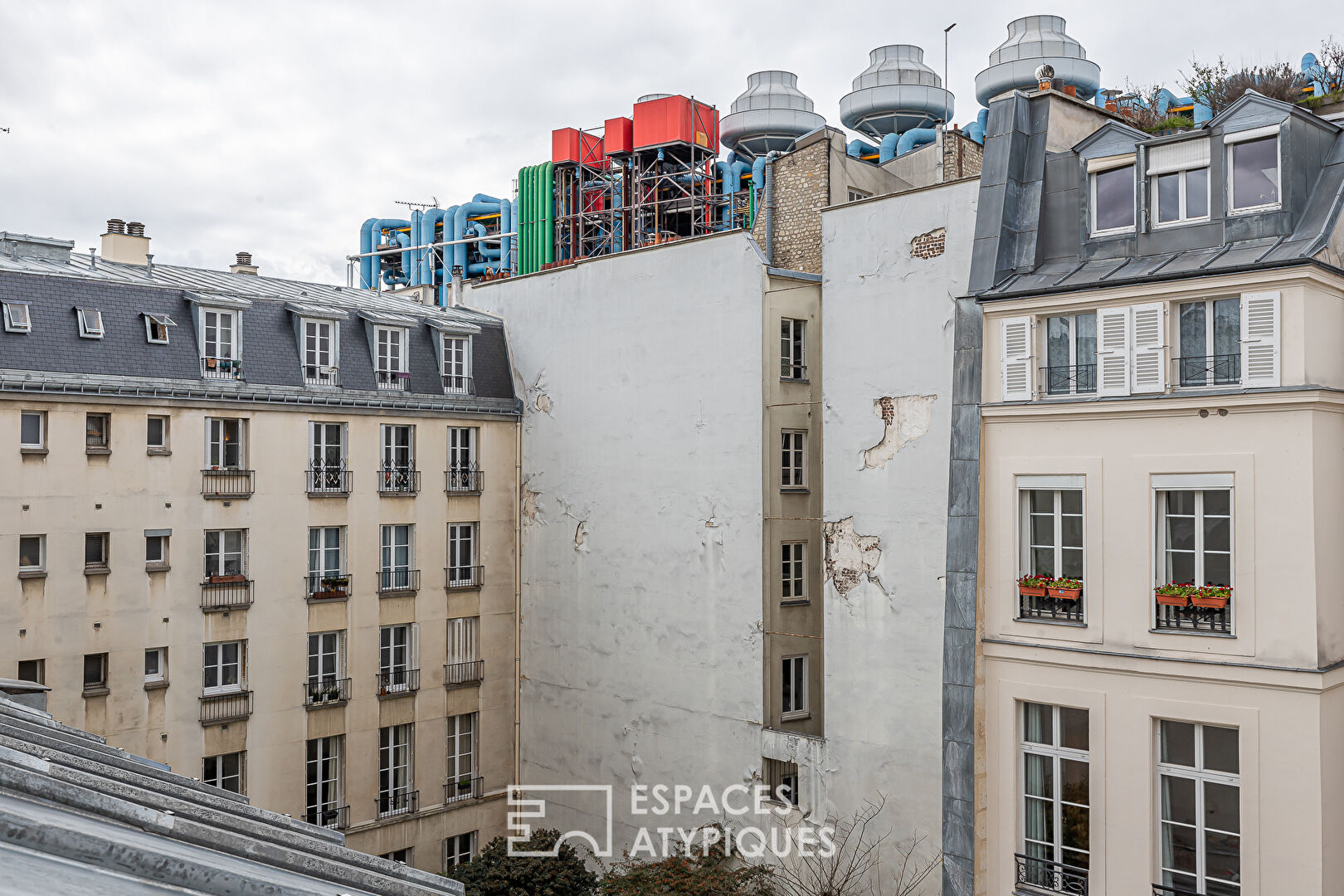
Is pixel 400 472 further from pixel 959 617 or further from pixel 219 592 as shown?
pixel 959 617

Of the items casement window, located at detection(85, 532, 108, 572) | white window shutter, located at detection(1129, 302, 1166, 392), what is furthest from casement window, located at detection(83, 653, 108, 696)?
white window shutter, located at detection(1129, 302, 1166, 392)

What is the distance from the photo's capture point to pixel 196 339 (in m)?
27.1

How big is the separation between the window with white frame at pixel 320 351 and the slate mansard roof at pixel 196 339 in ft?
0.82

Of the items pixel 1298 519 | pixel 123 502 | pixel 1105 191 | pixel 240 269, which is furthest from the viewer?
pixel 240 269

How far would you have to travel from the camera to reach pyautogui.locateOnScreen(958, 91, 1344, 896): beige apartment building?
16328 mm

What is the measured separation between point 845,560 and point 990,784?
527 cm

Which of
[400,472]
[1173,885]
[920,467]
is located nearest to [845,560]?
[920,467]

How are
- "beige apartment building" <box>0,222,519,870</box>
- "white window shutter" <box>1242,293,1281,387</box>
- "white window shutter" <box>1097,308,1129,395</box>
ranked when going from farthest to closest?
1. "beige apartment building" <box>0,222,519,870</box>
2. "white window shutter" <box>1097,308,1129,395</box>
3. "white window shutter" <box>1242,293,1281,387</box>

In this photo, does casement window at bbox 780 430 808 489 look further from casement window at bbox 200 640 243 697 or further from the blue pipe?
the blue pipe

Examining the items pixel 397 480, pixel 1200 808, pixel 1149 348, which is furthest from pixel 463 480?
pixel 1200 808

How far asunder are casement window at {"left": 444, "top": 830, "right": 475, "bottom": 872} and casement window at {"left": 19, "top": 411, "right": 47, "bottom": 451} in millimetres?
14883

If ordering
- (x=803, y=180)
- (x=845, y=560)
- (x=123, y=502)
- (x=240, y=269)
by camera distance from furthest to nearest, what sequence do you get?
1. (x=240, y=269)
2. (x=803, y=180)
3. (x=123, y=502)
4. (x=845, y=560)

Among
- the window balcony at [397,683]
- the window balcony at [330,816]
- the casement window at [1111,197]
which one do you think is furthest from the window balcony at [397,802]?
Result: the casement window at [1111,197]

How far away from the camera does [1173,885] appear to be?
17.3 meters
